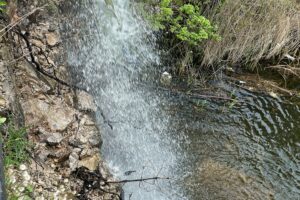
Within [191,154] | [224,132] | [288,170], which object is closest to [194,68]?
[224,132]

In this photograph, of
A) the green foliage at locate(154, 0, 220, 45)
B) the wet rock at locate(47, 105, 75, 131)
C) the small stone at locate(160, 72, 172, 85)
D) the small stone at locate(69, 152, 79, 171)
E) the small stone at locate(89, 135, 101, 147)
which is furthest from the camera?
the small stone at locate(160, 72, 172, 85)

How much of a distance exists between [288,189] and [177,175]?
3.77 ft

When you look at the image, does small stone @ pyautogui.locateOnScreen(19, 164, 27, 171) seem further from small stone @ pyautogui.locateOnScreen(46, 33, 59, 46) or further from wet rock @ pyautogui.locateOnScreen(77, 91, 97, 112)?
small stone @ pyautogui.locateOnScreen(46, 33, 59, 46)

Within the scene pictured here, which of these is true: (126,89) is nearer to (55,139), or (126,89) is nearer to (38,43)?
(38,43)

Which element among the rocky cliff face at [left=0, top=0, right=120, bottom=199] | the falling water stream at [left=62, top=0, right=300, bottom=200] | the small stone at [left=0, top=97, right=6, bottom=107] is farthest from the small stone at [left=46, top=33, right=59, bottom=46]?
the small stone at [left=0, top=97, right=6, bottom=107]

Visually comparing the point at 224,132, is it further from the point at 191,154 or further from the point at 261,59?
the point at 261,59

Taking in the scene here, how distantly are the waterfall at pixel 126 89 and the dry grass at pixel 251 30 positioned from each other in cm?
90

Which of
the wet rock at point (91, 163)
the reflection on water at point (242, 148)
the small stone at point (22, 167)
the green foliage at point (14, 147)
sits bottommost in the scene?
→ the reflection on water at point (242, 148)

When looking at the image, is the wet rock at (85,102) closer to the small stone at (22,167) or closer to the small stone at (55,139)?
the small stone at (55,139)

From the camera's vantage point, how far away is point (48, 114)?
3.03 metres

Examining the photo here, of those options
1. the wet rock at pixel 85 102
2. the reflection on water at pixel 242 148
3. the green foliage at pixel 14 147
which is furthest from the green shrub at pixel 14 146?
the reflection on water at pixel 242 148

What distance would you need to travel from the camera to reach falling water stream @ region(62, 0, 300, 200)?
3.54 meters

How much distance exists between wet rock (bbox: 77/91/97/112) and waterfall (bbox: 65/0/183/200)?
0.14m

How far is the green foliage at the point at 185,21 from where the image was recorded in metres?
4.36
